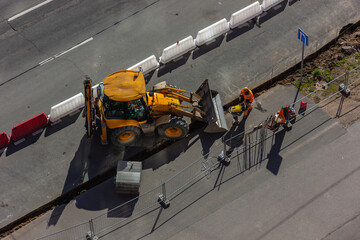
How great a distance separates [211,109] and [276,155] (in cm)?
317

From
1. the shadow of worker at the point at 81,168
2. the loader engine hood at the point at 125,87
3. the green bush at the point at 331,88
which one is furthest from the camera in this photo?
the green bush at the point at 331,88

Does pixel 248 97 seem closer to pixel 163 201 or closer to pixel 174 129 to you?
pixel 174 129

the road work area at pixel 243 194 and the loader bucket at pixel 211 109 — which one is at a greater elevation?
the loader bucket at pixel 211 109

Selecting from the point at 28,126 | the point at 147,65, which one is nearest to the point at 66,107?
the point at 28,126

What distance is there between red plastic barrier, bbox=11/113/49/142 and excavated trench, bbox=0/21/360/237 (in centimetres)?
343

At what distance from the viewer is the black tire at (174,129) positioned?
1599 centimetres

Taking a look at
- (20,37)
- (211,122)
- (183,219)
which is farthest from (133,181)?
(20,37)

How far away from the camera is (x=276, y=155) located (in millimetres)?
16406

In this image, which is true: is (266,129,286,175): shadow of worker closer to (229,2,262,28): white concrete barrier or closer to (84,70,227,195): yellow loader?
(84,70,227,195): yellow loader

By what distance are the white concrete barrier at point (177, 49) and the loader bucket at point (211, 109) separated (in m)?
2.81

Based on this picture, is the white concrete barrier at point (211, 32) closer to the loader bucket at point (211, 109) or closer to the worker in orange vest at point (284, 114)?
the loader bucket at point (211, 109)

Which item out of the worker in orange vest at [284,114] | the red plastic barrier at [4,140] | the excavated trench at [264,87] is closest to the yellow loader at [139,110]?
the excavated trench at [264,87]

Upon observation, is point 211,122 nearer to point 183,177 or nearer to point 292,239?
point 183,177

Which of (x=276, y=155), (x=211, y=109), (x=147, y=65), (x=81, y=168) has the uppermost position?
(x=147, y=65)
